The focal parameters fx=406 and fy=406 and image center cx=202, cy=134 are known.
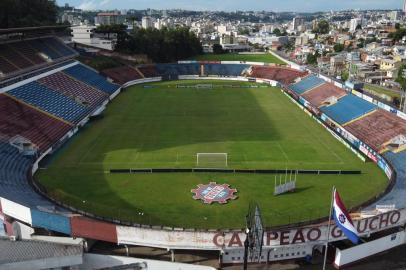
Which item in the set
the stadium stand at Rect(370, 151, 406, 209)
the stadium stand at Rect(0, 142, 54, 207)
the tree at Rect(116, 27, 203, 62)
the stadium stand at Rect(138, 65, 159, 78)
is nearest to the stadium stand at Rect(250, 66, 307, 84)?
the stadium stand at Rect(138, 65, 159, 78)

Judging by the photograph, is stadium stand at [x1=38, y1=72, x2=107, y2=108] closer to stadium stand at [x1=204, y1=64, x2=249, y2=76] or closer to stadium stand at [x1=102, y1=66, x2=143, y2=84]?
stadium stand at [x1=102, y1=66, x2=143, y2=84]

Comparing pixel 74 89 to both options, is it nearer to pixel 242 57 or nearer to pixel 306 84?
pixel 306 84

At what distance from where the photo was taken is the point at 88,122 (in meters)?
56.9

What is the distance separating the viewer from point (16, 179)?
32688 millimetres

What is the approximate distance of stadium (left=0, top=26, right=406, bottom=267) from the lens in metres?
24.2

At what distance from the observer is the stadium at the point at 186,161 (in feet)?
79.5

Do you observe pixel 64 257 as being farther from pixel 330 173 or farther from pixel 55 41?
pixel 55 41

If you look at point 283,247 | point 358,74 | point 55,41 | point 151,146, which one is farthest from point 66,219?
point 358,74

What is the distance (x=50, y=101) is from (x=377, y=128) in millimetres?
42502

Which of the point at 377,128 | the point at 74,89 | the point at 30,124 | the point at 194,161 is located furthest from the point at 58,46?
the point at 377,128

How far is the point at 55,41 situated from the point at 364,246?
7335 centimetres

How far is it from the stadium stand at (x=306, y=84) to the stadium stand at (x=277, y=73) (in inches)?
195

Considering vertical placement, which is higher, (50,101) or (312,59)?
(50,101)

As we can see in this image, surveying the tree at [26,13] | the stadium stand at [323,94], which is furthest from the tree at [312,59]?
the tree at [26,13]
